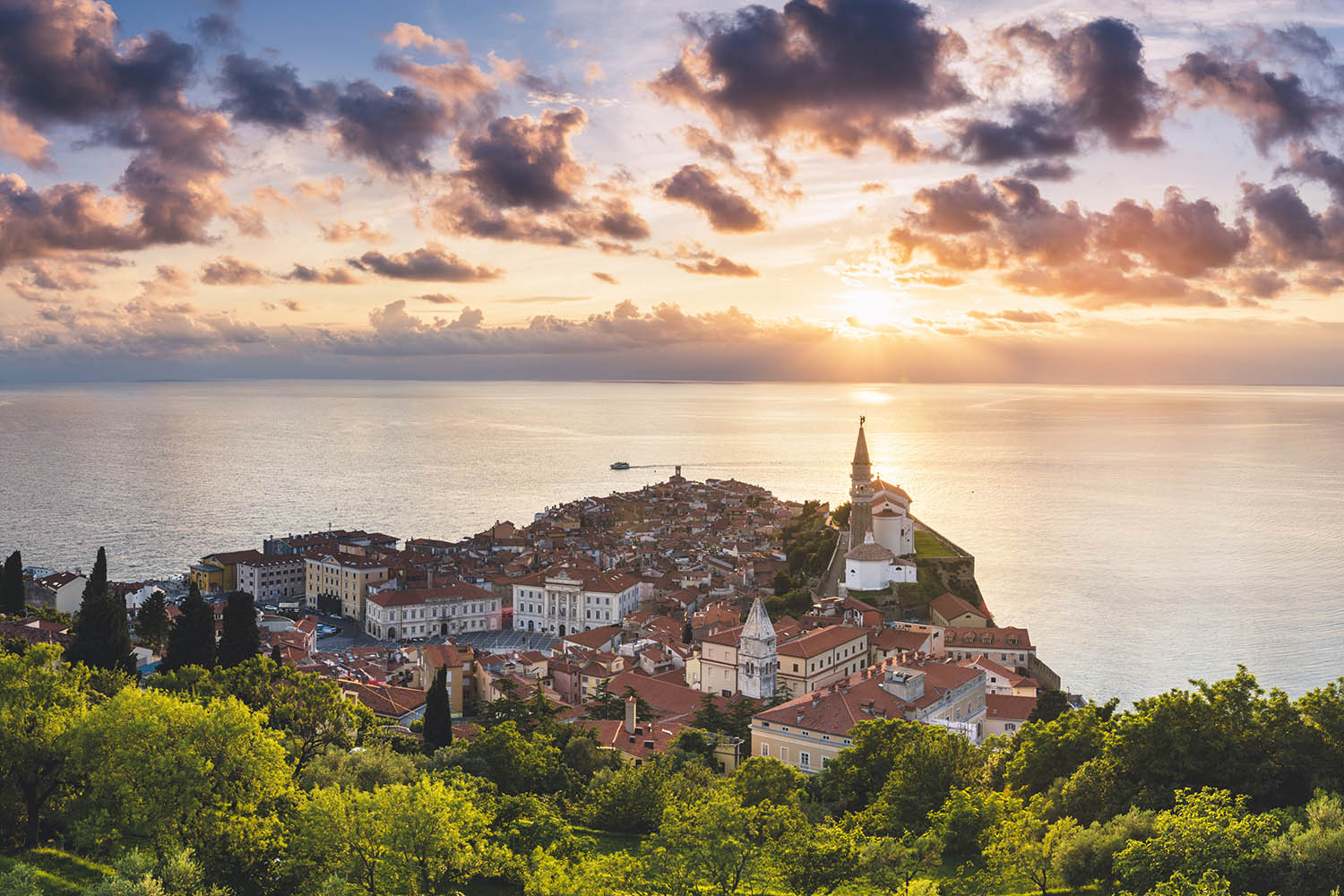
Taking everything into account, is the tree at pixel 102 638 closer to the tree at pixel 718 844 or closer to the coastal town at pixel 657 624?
the coastal town at pixel 657 624

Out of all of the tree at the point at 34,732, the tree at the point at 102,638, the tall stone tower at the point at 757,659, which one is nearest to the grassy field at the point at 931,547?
the tall stone tower at the point at 757,659

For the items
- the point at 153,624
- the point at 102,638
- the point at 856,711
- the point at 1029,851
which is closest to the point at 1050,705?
the point at 856,711

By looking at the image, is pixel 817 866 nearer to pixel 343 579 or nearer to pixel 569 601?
pixel 569 601

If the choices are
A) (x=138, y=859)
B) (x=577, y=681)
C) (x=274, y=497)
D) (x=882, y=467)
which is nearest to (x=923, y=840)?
(x=138, y=859)

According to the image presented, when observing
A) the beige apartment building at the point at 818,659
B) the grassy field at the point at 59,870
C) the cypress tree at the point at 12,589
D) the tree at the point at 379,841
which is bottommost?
the beige apartment building at the point at 818,659

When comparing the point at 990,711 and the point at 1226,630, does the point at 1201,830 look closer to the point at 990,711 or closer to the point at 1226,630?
the point at 990,711
